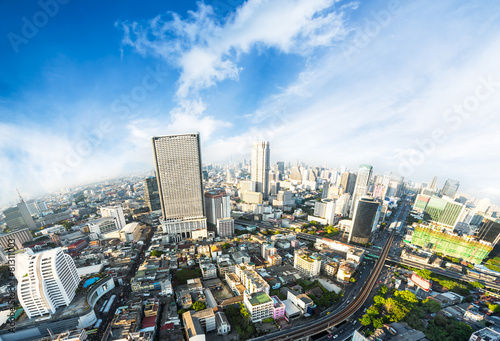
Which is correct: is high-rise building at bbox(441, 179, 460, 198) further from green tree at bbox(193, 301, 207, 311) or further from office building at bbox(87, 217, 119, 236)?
office building at bbox(87, 217, 119, 236)

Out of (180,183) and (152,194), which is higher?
(180,183)

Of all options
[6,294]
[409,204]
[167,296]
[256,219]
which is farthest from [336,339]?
[409,204]

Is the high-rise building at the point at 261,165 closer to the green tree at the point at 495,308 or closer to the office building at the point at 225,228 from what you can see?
the office building at the point at 225,228

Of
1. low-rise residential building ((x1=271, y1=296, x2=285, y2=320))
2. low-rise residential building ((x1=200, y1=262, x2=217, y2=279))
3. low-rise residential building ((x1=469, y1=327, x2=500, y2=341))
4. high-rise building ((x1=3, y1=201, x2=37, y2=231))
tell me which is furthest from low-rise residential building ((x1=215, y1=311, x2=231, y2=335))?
high-rise building ((x1=3, y1=201, x2=37, y2=231))

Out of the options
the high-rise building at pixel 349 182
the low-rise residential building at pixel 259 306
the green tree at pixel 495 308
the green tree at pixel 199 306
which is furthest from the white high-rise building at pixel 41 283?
the high-rise building at pixel 349 182

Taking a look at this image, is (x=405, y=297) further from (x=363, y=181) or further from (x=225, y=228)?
(x=363, y=181)

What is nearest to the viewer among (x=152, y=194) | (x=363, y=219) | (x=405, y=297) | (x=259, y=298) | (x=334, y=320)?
(x=334, y=320)

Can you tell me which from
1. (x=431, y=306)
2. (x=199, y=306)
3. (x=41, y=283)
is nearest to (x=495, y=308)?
(x=431, y=306)

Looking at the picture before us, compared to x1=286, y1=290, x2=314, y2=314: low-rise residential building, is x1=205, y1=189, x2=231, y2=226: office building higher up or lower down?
higher up
